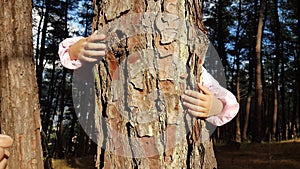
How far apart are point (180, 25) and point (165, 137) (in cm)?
40

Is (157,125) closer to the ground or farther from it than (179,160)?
farther from it

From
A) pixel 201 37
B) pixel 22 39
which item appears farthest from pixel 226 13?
pixel 201 37

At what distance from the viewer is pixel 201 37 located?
56.7 inches

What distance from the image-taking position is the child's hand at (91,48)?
53.2 inches

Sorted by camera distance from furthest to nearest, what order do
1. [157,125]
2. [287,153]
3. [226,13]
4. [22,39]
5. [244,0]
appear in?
[226,13], [244,0], [287,153], [22,39], [157,125]

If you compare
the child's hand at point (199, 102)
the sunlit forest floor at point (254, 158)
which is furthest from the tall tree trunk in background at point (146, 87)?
the sunlit forest floor at point (254, 158)

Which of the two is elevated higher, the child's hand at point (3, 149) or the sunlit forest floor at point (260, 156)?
the child's hand at point (3, 149)

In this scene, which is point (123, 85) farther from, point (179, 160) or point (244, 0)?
point (244, 0)

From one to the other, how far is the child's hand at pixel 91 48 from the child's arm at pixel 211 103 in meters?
A: 0.33

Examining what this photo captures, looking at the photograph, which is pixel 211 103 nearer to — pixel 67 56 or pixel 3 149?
pixel 67 56

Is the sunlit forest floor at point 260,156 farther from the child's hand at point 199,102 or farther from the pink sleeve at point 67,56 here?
the pink sleeve at point 67,56

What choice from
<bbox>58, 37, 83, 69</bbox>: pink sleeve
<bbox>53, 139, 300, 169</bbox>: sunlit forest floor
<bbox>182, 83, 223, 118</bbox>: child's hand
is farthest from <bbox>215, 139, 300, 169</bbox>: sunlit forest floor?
<bbox>58, 37, 83, 69</bbox>: pink sleeve

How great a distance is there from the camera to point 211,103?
1.41 m

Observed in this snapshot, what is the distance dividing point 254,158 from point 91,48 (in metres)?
8.19
